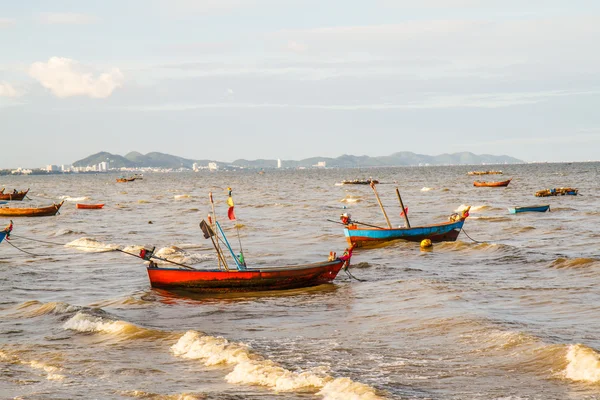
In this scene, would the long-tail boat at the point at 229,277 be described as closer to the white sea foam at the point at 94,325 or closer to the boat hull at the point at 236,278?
the boat hull at the point at 236,278

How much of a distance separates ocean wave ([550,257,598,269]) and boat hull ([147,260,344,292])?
1059 cm

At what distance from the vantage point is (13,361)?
1650 cm

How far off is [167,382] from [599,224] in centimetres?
4001

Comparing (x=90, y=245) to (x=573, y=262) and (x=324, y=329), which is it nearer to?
(x=324, y=329)

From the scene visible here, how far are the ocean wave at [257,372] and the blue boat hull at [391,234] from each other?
771 inches

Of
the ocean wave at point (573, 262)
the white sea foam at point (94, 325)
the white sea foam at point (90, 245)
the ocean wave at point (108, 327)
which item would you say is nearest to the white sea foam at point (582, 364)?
the ocean wave at point (108, 327)

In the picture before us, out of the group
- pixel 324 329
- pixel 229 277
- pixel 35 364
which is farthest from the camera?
pixel 229 277

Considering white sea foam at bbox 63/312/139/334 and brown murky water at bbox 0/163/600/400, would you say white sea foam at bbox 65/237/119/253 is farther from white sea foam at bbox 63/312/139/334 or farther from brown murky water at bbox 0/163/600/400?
white sea foam at bbox 63/312/139/334

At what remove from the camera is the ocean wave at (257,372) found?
13.7 m

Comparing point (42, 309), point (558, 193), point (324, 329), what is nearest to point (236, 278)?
point (324, 329)

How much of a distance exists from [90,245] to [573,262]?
26.1 meters

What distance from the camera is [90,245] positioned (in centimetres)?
4075

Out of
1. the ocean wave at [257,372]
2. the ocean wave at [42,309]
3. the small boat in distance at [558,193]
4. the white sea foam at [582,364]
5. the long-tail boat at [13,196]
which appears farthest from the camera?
the long-tail boat at [13,196]

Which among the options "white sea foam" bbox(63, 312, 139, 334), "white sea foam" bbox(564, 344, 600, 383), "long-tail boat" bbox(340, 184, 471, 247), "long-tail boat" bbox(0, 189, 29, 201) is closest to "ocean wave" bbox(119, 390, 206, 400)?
"white sea foam" bbox(63, 312, 139, 334)
